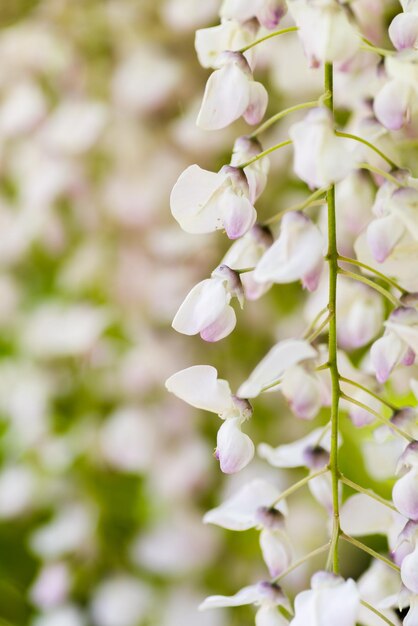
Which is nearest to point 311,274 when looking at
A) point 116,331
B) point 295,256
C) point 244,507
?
point 295,256

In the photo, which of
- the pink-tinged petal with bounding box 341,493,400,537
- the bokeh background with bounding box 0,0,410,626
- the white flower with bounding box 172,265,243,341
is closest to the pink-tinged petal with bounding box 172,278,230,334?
the white flower with bounding box 172,265,243,341

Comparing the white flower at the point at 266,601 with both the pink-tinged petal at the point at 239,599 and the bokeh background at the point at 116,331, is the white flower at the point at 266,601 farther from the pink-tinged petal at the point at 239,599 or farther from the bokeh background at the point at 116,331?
the bokeh background at the point at 116,331

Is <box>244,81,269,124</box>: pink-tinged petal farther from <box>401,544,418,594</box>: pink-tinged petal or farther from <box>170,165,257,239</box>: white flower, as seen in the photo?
<box>401,544,418,594</box>: pink-tinged petal

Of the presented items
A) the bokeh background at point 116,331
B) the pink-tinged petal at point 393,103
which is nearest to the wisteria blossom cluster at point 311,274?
the pink-tinged petal at point 393,103

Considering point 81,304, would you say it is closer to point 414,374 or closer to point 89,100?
point 89,100

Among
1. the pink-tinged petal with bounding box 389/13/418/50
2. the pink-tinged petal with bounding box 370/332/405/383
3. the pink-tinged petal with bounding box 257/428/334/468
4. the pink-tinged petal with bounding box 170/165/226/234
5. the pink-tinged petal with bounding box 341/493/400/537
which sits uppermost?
the pink-tinged petal with bounding box 389/13/418/50
